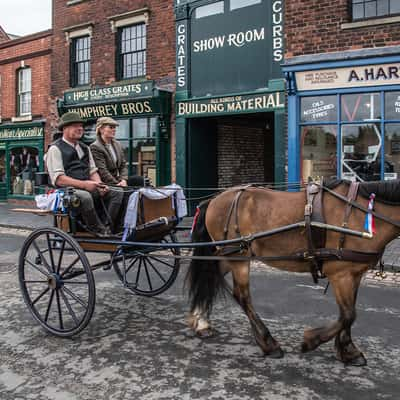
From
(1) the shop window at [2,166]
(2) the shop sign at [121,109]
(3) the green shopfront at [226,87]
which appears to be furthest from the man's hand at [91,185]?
(1) the shop window at [2,166]

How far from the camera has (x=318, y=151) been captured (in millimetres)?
11820

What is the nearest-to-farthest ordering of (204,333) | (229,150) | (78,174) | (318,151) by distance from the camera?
1. (204,333)
2. (78,174)
3. (318,151)
4. (229,150)

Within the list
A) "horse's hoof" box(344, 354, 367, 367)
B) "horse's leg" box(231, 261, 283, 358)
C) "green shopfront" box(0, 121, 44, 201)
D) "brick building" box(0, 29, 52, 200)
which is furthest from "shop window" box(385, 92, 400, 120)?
"green shopfront" box(0, 121, 44, 201)

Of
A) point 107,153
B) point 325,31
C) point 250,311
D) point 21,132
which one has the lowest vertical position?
point 250,311

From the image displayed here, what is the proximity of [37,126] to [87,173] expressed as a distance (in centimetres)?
1417

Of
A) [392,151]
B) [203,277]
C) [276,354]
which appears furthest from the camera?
[392,151]

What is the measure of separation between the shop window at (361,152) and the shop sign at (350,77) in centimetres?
98

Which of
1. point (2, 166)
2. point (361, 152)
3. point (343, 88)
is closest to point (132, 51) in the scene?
point (343, 88)

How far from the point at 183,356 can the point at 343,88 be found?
28.6 ft

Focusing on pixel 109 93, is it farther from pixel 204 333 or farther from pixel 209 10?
pixel 204 333

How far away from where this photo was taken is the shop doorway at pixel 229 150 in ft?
46.5

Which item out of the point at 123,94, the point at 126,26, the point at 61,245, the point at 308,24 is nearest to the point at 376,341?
the point at 61,245

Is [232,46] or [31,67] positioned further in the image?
[31,67]

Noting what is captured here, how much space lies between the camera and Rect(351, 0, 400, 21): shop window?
10.8m
